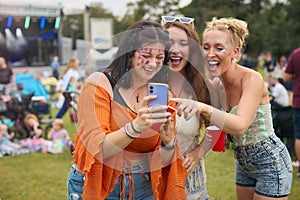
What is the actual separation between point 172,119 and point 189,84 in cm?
37

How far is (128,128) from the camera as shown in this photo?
1.43 metres

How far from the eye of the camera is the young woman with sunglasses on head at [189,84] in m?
1.80

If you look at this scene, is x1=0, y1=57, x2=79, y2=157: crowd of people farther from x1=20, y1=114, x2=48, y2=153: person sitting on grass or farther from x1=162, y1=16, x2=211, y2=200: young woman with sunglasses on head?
x1=162, y1=16, x2=211, y2=200: young woman with sunglasses on head

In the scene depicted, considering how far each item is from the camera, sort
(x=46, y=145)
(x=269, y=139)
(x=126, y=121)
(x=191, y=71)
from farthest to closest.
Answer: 1. (x=46, y=145)
2. (x=269, y=139)
3. (x=191, y=71)
4. (x=126, y=121)

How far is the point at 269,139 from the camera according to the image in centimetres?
203

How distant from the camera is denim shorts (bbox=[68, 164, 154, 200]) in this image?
1.68 m

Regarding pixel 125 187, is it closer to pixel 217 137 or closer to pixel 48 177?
pixel 217 137

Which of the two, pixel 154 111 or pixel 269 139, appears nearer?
pixel 154 111

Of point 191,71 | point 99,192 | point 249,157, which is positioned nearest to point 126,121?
point 99,192

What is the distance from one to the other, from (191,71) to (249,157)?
0.54 meters

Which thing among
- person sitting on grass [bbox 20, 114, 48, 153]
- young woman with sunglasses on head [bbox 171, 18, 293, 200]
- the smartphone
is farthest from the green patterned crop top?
person sitting on grass [bbox 20, 114, 48, 153]

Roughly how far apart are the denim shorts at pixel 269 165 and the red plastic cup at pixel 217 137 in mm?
136

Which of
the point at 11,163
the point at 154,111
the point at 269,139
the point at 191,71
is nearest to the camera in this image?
the point at 154,111

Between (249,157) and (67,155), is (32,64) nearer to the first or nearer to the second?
(67,155)
